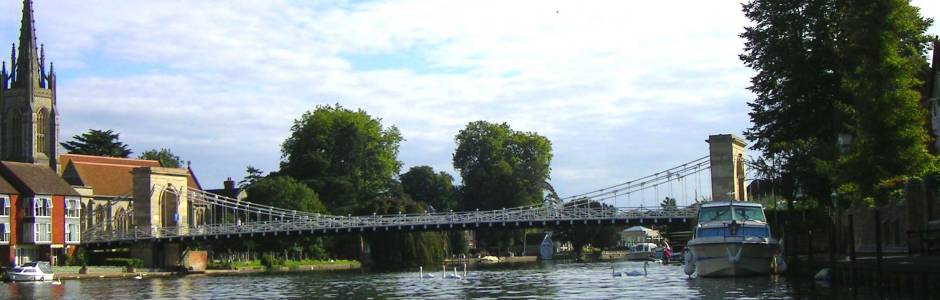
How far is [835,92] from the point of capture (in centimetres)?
5888

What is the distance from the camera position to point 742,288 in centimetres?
4481

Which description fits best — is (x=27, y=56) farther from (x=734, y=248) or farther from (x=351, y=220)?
(x=734, y=248)

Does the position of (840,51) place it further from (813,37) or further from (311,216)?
(311,216)

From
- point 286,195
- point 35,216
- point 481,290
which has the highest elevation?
point 286,195

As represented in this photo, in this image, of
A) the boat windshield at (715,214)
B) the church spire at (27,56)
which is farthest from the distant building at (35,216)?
the boat windshield at (715,214)

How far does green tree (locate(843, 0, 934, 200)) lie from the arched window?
8882cm

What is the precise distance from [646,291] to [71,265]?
191 feet

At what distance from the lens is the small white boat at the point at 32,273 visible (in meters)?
78.1

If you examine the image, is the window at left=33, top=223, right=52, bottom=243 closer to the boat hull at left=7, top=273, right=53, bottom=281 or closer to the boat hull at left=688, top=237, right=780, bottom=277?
the boat hull at left=7, top=273, right=53, bottom=281

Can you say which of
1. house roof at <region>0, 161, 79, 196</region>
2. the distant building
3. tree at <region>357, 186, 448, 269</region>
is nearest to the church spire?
house roof at <region>0, 161, 79, 196</region>

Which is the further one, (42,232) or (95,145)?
(95,145)

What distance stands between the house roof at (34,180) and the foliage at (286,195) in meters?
19.9

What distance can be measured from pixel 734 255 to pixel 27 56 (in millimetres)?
88290

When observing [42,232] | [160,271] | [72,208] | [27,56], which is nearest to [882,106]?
[160,271]
